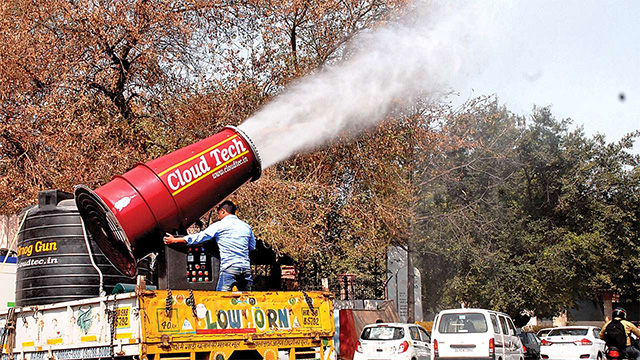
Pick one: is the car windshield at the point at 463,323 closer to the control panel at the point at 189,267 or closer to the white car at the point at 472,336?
the white car at the point at 472,336

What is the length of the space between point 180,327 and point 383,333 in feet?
44.8

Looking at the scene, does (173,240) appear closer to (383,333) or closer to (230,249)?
(230,249)

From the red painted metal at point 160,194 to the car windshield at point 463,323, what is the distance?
437 inches

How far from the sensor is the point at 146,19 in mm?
19484

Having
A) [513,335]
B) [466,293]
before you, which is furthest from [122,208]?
[466,293]

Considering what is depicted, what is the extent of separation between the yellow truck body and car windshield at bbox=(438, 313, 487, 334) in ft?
34.5

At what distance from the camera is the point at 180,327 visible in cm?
777

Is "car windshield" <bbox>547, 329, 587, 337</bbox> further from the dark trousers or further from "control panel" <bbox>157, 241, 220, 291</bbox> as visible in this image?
"control panel" <bbox>157, 241, 220, 291</bbox>

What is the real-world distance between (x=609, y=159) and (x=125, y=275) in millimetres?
35314

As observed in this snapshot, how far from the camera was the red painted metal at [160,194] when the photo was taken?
8.70 meters

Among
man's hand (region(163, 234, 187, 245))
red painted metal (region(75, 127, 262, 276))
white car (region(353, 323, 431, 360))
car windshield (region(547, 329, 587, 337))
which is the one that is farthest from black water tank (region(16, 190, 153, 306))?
car windshield (region(547, 329, 587, 337))

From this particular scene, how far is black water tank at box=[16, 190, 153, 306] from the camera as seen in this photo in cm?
958

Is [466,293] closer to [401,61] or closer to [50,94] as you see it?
[401,61]

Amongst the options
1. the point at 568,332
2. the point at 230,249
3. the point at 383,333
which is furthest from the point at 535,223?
the point at 230,249
